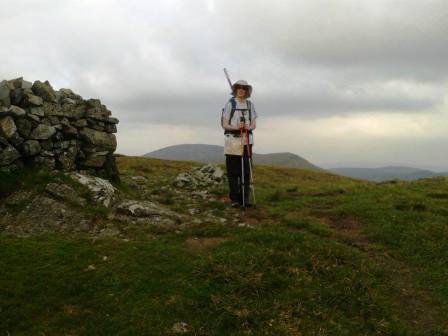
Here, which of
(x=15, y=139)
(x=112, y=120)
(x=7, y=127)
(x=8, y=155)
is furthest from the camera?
(x=112, y=120)

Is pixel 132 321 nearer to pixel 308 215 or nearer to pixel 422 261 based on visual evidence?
pixel 422 261

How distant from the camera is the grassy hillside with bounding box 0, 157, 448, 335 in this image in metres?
7.82

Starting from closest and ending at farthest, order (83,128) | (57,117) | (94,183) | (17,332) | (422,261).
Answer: (17,332), (422,261), (94,183), (57,117), (83,128)

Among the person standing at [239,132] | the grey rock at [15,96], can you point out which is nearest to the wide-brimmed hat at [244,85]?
the person standing at [239,132]

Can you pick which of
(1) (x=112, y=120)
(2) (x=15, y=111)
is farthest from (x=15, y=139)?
(1) (x=112, y=120)

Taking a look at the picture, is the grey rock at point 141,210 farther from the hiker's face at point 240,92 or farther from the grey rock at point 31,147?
the hiker's face at point 240,92

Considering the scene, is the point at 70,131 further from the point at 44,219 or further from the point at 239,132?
the point at 239,132

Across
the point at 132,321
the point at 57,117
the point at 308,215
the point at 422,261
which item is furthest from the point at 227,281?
the point at 57,117

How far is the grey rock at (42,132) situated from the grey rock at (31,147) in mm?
242

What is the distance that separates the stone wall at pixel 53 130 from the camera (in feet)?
47.3

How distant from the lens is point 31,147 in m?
14.8

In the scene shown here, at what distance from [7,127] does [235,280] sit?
33.9 ft

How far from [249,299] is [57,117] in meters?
11.9

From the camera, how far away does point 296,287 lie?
9.03 m
